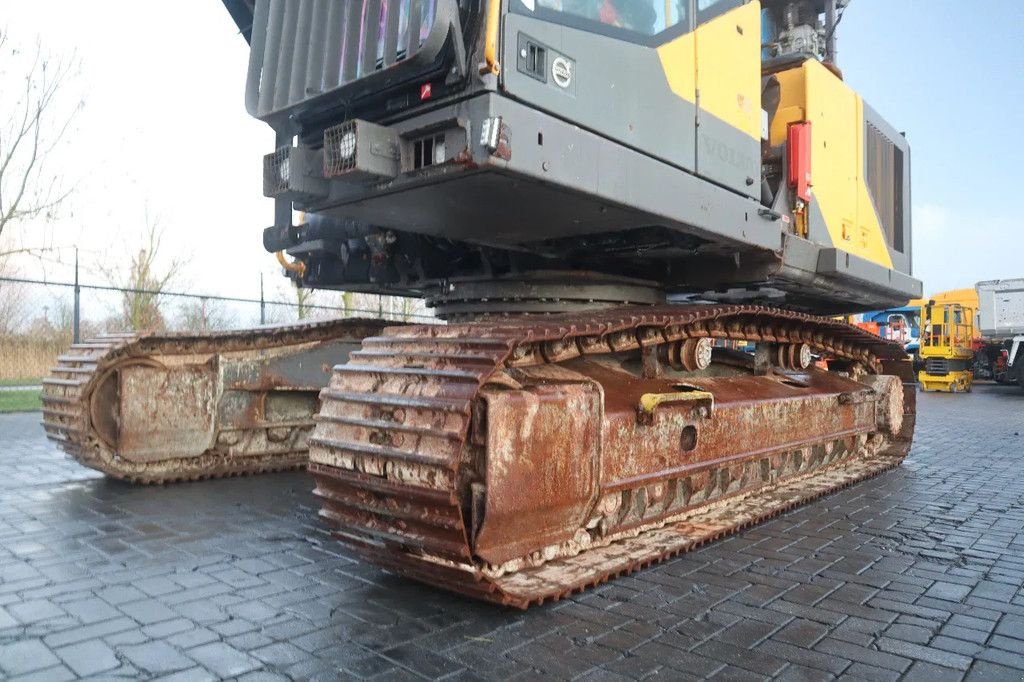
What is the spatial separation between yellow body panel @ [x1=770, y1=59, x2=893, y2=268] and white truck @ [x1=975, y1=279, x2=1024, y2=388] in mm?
19301

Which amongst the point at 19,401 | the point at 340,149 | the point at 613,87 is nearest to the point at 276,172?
the point at 340,149

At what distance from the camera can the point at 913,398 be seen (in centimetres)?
775

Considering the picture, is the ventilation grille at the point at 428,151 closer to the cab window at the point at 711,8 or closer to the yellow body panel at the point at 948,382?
the cab window at the point at 711,8

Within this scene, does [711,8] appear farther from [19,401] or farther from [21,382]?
[21,382]

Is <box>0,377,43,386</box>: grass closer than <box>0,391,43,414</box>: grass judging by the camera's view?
No

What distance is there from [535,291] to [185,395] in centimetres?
281

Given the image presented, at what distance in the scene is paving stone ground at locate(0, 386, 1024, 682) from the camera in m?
2.63

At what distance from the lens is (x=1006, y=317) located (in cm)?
2308

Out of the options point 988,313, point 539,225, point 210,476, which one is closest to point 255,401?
point 210,476

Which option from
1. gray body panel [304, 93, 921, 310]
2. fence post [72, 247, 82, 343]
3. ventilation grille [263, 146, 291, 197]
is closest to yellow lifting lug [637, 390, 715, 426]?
gray body panel [304, 93, 921, 310]

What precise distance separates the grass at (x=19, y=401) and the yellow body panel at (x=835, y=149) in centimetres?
971

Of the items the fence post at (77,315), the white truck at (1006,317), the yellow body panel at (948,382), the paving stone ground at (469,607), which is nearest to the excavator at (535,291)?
the paving stone ground at (469,607)

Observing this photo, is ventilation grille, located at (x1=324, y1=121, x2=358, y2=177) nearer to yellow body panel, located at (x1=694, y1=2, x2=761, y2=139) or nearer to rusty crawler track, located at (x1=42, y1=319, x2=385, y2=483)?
yellow body panel, located at (x1=694, y1=2, x2=761, y2=139)

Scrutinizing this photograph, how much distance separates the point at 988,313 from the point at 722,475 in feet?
74.2
